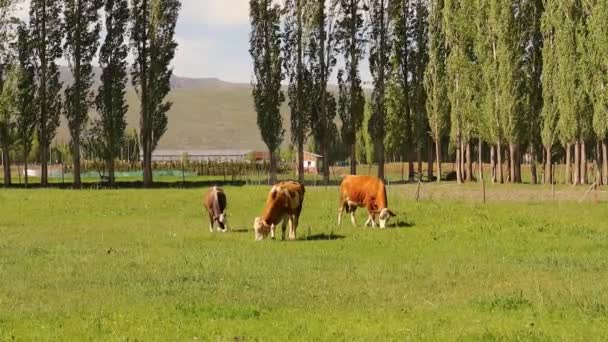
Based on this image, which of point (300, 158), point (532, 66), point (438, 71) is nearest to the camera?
point (532, 66)

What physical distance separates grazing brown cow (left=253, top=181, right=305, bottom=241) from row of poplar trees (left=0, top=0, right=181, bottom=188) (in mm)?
35550

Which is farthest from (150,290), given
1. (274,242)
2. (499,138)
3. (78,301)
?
(499,138)

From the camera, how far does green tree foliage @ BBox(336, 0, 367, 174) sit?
5856 cm

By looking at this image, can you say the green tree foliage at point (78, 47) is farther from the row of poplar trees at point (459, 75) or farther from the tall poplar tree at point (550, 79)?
the tall poplar tree at point (550, 79)

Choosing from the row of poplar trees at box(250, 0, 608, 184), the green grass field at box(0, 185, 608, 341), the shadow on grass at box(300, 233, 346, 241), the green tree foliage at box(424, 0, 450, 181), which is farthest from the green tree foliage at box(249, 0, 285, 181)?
the shadow on grass at box(300, 233, 346, 241)

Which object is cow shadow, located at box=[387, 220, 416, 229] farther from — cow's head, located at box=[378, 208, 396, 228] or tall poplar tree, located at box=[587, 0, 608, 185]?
tall poplar tree, located at box=[587, 0, 608, 185]

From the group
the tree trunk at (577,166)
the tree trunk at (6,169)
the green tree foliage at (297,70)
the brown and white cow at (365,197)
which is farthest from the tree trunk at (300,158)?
the brown and white cow at (365,197)

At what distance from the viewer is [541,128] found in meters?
47.9

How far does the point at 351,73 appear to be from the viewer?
5981cm

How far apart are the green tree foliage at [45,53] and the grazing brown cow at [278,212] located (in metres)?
38.8

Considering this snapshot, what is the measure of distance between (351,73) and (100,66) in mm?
19536

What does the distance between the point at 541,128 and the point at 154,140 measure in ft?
93.7

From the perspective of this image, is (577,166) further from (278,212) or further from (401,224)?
(278,212)

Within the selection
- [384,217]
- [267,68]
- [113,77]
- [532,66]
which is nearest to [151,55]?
[113,77]
